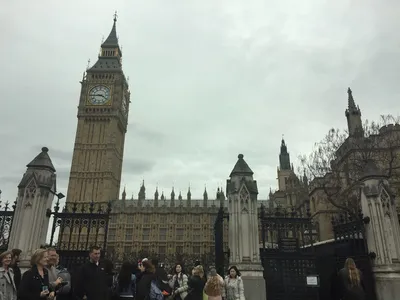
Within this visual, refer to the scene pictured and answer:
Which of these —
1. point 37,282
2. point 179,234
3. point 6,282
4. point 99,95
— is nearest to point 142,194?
point 179,234

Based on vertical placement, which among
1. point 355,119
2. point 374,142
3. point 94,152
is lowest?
point 374,142

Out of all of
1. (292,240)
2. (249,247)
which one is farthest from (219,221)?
(292,240)

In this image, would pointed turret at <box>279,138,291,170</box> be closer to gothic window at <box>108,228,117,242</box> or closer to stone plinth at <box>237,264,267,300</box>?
gothic window at <box>108,228,117,242</box>

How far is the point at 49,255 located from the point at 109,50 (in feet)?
260

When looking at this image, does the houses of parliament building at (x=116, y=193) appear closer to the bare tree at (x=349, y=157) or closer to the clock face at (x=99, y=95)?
the clock face at (x=99, y=95)

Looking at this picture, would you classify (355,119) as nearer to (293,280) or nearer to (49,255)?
(293,280)

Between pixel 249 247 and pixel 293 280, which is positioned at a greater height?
pixel 249 247

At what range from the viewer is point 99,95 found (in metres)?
68.6

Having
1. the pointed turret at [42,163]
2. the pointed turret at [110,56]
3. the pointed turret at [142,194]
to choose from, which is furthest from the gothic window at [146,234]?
the pointed turret at [42,163]

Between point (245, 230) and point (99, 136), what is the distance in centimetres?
6378

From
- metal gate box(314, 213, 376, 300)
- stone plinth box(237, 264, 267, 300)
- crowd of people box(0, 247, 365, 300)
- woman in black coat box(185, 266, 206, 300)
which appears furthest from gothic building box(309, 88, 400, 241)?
woman in black coat box(185, 266, 206, 300)

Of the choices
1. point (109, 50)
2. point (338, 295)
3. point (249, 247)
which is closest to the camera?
point (338, 295)

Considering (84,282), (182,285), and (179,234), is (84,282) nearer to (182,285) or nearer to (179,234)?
(182,285)

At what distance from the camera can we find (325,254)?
343 inches
